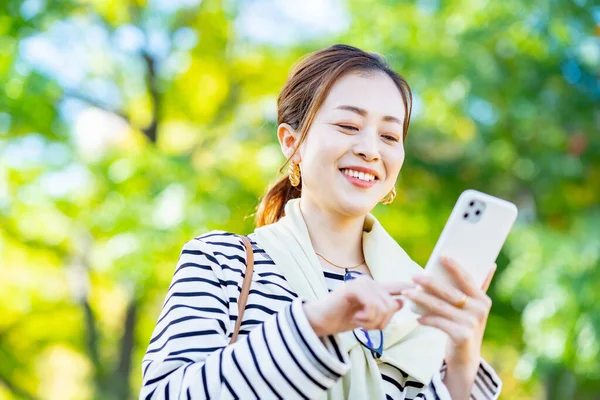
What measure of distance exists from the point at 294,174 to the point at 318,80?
0.96ft

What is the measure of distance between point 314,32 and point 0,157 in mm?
3747

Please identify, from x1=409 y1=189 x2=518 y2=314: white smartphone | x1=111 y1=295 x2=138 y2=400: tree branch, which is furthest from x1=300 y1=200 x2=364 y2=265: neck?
x1=111 y1=295 x2=138 y2=400: tree branch

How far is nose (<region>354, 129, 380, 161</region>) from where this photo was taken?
162 centimetres

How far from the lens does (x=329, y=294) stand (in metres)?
1.22

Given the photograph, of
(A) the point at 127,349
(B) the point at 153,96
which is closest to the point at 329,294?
(B) the point at 153,96

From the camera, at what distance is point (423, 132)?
8.59 metres

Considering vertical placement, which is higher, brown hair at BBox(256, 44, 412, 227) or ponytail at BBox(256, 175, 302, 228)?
brown hair at BBox(256, 44, 412, 227)

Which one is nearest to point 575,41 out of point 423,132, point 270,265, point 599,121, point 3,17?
point 599,121

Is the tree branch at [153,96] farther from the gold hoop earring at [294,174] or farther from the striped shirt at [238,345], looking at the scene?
the striped shirt at [238,345]

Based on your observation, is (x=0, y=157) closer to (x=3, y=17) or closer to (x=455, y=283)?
(x=3, y=17)

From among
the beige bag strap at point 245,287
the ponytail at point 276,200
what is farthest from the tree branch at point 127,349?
the beige bag strap at point 245,287

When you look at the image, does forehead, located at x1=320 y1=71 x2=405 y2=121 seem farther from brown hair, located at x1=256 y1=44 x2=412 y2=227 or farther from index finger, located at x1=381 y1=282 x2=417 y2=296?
index finger, located at x1=381 y1=282 x2=417 y2=296

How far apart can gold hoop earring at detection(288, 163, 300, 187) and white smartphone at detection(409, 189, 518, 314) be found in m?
0.68

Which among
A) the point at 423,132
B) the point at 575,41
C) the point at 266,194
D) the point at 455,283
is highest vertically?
the point at 575,41
